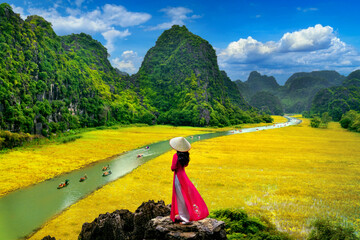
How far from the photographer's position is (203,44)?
116500mm

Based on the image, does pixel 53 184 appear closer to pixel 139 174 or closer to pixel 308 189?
pixel 139 174

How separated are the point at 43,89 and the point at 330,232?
173 feet

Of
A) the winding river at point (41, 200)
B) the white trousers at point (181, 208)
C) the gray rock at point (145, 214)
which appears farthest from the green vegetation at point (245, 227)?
the winding river at point (41, 200)

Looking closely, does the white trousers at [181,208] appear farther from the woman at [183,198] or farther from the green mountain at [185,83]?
the green mountain at [185,83]

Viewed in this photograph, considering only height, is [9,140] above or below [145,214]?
above

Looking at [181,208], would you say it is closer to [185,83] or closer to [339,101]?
[185,83]

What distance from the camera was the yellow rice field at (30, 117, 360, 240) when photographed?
12358 millimetres

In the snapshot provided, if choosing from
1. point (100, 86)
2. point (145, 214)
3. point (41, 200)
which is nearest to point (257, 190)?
point (145, 214)

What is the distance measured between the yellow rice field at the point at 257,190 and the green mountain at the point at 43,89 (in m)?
29.1

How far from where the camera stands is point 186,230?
676cm

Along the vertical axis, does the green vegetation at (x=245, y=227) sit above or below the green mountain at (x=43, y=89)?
below

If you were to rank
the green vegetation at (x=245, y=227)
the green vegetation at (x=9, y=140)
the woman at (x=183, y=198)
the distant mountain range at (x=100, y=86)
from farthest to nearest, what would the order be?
the distant mountain range at (x=100, y=86)
the green vegetation at (x=9, y=140)
the green vegetation at (x=245, y=227)
the woman at (x=183, y=198)

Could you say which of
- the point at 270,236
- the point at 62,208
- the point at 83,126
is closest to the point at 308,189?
the point at 270,236

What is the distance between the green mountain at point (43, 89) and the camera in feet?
128
